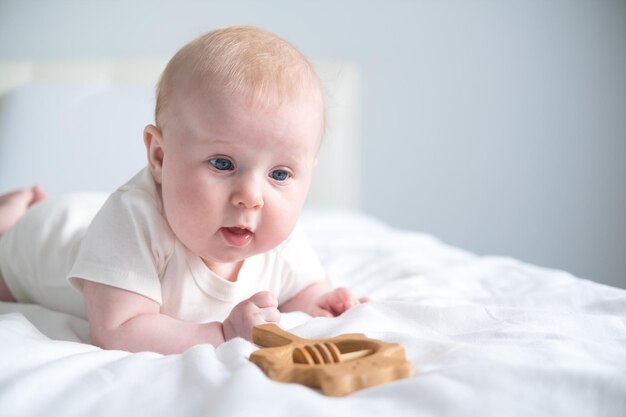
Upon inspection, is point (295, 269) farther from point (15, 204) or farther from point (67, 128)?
point (67, 128)

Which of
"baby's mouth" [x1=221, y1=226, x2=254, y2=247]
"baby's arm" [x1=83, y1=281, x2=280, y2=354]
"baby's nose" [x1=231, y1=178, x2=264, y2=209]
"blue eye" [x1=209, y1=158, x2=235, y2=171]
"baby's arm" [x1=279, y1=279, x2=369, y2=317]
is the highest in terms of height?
"blue eye" [x1=209, y1=158, x2=235, y2=171]

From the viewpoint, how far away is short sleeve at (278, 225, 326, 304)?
4.09 feet

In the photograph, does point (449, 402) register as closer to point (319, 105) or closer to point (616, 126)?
point (319, 105)

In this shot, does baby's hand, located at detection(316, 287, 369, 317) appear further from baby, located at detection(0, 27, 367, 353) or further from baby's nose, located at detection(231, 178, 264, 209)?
baby's nose, located at detection(231, 178, 264, 209)

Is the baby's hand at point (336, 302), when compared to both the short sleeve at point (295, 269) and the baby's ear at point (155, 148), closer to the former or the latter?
the short sleeve at point (295, 269)

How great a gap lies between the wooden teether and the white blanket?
2 centimetres

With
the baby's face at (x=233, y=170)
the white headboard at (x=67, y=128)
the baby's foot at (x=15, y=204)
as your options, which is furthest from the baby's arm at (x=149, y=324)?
the white headboard at (x=67, y=128)

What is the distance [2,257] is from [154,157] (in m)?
0.54

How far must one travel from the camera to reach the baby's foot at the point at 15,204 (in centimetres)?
154

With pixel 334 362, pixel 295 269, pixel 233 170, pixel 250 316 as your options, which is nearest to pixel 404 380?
pixel 334 362

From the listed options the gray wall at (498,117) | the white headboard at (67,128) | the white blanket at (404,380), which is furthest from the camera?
the gray wall at (498,117)

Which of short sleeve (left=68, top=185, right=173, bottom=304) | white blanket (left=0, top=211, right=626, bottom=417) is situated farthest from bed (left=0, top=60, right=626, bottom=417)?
short sleeve (left=68, top=185, right=173, bottom=304)

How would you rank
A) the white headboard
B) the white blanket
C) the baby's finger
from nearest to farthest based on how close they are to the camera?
the white blanket
the baby's finger
the white headboard

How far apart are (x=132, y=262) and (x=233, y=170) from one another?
0.21 m
